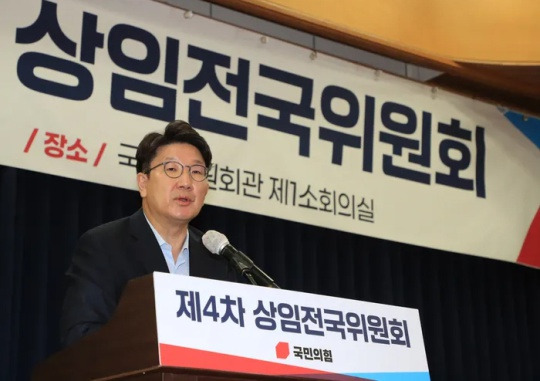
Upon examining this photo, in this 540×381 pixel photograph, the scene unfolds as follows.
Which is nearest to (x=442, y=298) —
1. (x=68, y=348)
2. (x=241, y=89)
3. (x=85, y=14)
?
(x=241, y=89)

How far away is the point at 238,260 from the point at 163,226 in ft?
1.09

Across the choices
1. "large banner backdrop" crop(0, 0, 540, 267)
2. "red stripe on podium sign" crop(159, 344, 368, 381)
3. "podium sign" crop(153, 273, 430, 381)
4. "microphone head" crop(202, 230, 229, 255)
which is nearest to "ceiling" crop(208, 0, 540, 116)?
"large banner backdrop" crop(0, 0, 540, 267)

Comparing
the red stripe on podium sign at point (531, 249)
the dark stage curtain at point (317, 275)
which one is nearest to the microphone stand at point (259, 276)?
the dark stage curtain at point (317, 275)

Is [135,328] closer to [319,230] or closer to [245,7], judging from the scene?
[245,7]

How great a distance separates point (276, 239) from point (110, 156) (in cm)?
101

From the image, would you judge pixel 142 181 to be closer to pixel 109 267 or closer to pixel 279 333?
pixel 109 267

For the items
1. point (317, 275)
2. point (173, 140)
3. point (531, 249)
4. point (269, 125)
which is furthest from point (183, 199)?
point (531, 249)

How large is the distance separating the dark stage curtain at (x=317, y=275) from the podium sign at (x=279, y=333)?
5.84ft

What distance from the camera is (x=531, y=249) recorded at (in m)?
4.43

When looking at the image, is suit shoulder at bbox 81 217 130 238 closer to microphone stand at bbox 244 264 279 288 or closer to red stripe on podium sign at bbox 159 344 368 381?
microphone stand at bbox 244 264 279 288

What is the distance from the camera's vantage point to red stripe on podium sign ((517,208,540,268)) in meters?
4.41

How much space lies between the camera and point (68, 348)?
67.3 inches

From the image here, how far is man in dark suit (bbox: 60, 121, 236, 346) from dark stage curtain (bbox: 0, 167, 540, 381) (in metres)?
1.24

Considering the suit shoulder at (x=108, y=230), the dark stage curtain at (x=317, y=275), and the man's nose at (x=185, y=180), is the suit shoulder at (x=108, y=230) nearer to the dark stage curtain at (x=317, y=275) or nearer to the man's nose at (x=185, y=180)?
the man's nose at (x=185, y=180)
